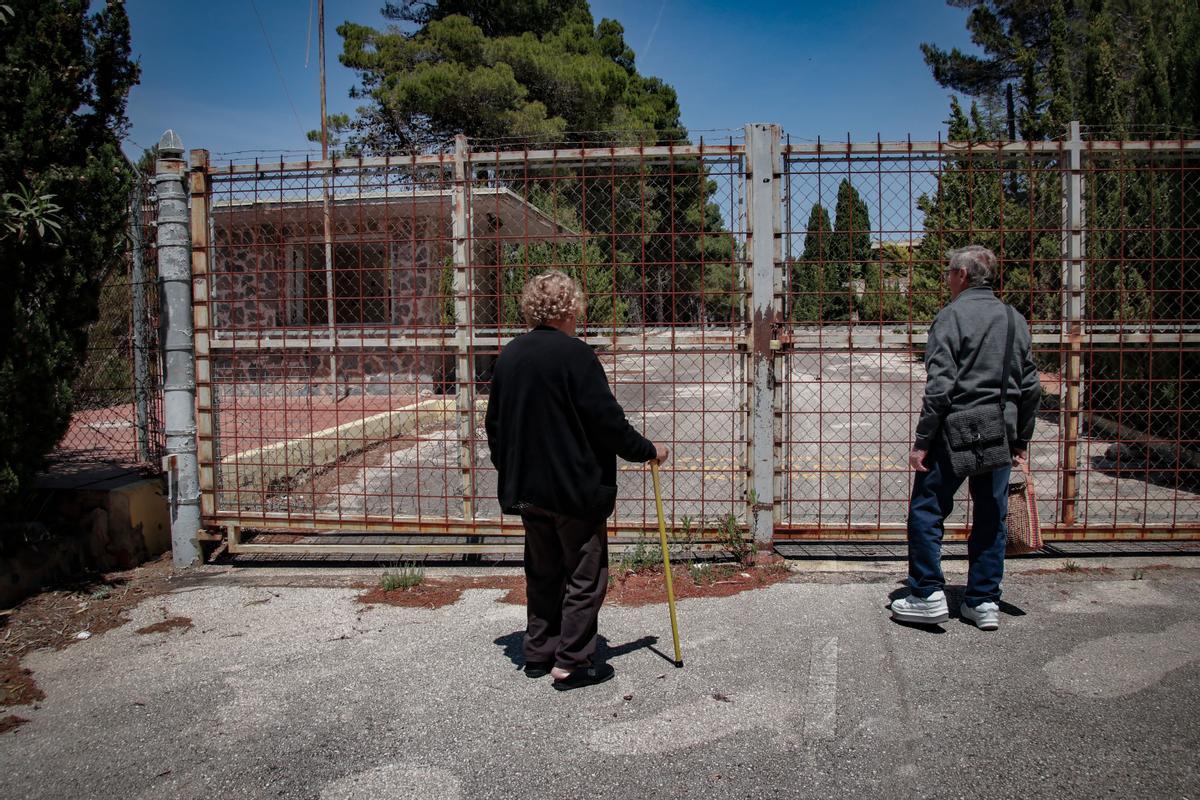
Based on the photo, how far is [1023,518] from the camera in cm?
453

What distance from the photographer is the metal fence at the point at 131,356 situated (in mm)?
6312

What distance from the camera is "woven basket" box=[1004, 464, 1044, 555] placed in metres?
4.50

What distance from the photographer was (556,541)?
3889mm

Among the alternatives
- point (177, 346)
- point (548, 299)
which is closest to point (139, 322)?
point (177, 346)

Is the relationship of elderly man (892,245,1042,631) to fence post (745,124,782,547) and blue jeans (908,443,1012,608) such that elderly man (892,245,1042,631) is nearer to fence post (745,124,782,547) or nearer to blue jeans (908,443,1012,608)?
blue jeans (908,443,1012,608)

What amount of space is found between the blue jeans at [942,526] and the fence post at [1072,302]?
1320 millimetres

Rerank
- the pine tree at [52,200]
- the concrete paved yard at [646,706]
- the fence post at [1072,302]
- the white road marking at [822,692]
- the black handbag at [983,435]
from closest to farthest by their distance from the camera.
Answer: the concrete paved yard at [646,706], the white road marking at [822,692], the black handbag at [983,435], the pine tree at [52,200], the fence post at [1072,302]

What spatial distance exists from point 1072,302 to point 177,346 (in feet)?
19.0

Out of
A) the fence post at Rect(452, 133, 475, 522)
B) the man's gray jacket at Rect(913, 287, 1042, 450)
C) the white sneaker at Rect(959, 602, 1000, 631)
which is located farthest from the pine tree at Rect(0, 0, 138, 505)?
the white sneaker at Rect(959, 602, 1000, 631)

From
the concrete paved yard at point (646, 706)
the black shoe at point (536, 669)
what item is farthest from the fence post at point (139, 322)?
the black shoe at point (536, 669)

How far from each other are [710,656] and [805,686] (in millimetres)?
520

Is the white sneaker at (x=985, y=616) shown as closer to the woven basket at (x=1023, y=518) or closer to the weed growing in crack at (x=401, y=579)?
the woven basket at (x=1023, y=518)

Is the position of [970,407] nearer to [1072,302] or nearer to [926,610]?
[926,610]

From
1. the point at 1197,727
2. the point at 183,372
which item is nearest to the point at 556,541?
the point at 1197,727
